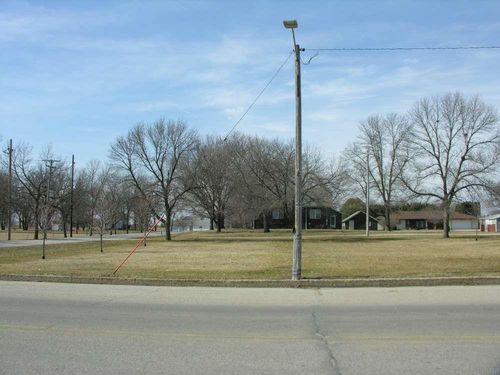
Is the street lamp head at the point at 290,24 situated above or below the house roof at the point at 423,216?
above

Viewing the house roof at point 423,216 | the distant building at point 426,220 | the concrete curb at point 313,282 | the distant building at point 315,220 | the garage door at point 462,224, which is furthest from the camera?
the garage door at point 462,224

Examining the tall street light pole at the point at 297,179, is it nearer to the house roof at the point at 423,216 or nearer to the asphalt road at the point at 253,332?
the asphalt road at the point at 253,332

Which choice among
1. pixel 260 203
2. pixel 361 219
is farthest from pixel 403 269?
pixel 361 219

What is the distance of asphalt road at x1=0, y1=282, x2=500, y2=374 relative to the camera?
20.4ft

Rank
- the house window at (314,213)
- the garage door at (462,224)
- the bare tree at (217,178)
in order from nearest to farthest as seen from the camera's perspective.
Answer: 1. the bare tree at (217,178)
2. the house window at (314,213)
3. the garage door at (462,224)

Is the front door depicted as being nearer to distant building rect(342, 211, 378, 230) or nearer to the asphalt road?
distant building rect(342, 211, 378, 230)

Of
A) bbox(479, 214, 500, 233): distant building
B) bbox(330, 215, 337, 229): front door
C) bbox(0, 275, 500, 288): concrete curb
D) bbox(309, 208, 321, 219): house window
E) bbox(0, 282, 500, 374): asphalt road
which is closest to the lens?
bbox(0, 282, 500, 374): asphalt road

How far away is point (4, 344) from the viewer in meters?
7.34

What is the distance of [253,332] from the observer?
26.9 feet

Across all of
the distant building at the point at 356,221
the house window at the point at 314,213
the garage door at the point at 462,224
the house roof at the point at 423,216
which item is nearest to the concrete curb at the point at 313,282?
the house window at the point at 314,213

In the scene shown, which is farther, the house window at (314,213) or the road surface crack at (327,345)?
the house window at (314,213)

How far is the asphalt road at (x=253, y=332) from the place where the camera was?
6223 millimetres

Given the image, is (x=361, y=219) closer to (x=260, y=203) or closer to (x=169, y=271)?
(x=260, y=203)

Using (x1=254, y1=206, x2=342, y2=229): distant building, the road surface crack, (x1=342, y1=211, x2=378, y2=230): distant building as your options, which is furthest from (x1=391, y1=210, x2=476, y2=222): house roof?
the road surface crack
